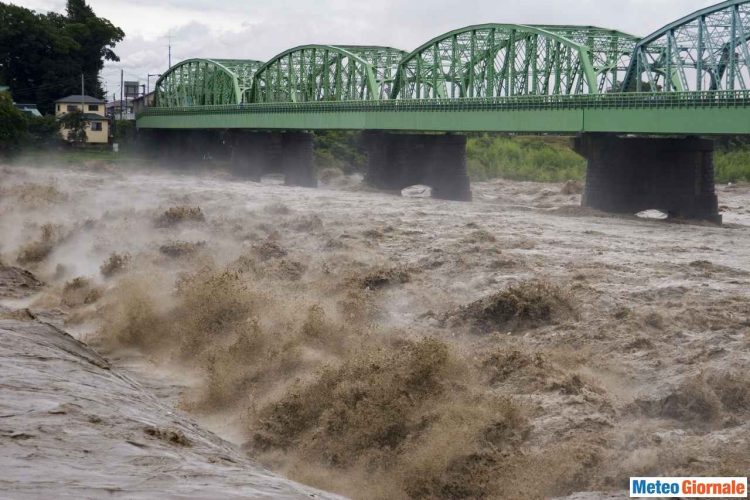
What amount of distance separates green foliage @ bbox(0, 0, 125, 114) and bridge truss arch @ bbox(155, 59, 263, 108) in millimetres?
10388

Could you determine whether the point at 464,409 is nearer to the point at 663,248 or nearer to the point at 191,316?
the point at 191,316

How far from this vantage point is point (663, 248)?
34.6 meters

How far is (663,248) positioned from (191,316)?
1555cm

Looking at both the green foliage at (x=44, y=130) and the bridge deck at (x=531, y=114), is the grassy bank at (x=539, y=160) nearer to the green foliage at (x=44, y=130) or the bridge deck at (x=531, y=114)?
the bridge deck at (x=531, y=114)

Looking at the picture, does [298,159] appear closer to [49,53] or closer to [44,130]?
[44,130]

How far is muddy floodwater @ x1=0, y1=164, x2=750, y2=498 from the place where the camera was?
14.4 meters

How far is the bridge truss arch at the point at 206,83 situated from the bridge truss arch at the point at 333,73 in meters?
3.69

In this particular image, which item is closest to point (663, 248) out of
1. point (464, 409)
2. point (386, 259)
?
point (386, 259)

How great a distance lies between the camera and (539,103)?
52844 mm

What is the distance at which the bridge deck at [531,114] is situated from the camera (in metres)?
42.0

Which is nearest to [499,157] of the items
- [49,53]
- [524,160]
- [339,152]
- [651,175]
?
[524,160]

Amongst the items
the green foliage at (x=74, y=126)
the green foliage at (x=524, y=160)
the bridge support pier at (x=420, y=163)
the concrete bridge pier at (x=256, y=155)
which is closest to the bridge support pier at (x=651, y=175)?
the bridge support pier at (x=420, y=163)

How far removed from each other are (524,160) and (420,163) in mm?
26915

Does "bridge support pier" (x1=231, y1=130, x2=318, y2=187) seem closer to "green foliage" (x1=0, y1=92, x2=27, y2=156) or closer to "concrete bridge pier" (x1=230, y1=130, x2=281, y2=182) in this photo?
"concrete bridge pier" (x1=230, y1=130, x2=281, y2=182)
